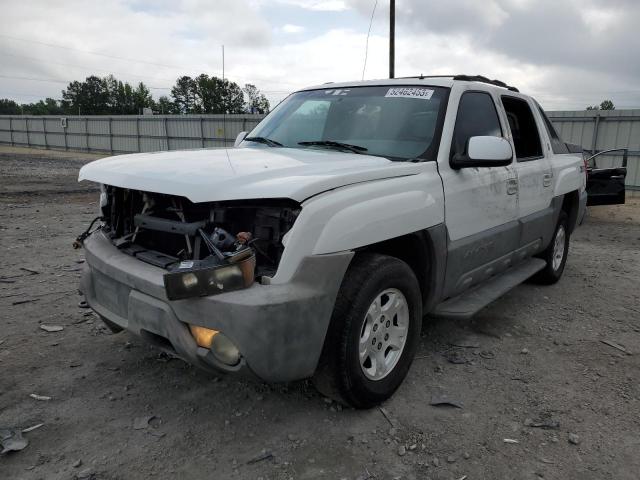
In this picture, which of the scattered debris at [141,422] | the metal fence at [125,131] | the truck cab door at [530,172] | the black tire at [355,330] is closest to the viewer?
the black tire at [355,330]

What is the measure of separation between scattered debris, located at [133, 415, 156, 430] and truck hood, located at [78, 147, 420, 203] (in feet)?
4.05

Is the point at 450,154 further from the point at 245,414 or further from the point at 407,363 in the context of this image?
the point at 245,414

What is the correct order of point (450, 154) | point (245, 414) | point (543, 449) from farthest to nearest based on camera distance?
point (450, 154) < point (245, 414) < point (543, 449)

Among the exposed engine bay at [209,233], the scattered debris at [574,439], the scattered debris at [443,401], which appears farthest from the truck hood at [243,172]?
the scattered debris at [574,439]

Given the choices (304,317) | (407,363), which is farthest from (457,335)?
(304,317)

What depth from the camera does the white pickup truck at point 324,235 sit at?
223cm

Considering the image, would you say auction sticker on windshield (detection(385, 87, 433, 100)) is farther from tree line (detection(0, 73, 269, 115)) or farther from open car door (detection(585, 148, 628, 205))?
tree line (detection(0, 73, 269, 115))

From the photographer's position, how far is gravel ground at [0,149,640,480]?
2.37 m

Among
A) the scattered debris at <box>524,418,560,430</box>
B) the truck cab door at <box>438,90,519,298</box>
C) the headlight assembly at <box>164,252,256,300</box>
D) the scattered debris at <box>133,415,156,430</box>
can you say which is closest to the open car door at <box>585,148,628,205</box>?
the truck cab door at <box>438,90,519,298</box>

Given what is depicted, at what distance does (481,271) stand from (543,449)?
140 cm

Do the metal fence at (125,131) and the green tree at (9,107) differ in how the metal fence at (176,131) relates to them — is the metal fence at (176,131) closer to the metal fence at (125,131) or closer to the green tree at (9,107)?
the metal fence at (125,131)

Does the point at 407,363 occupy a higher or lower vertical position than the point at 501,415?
higher

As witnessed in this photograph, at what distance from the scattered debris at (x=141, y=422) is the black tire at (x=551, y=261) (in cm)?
397

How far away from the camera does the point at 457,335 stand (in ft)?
12.9
